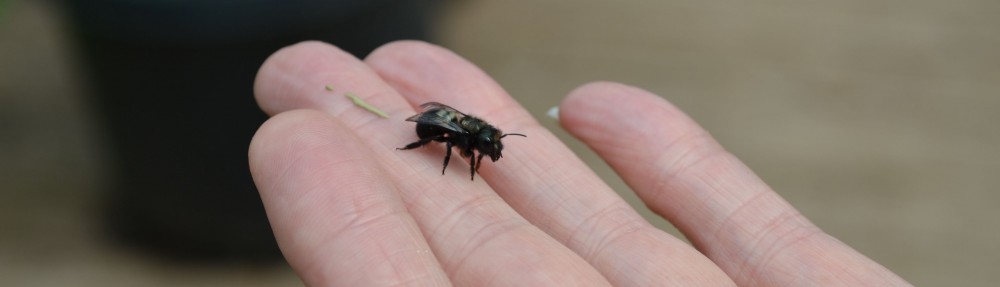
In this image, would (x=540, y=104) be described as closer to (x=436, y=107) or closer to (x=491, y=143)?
(x=436, y=107)

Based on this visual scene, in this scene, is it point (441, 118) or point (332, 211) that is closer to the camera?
point (332, 211)

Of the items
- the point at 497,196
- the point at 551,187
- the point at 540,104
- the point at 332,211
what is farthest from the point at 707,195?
the point at 540,104

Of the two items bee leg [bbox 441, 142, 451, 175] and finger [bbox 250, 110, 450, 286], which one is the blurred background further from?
finger [bbox 250, 110, 450, 286]

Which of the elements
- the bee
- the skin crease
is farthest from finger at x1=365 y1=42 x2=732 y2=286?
the bee

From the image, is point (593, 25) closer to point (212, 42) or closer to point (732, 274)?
point (212, 42)

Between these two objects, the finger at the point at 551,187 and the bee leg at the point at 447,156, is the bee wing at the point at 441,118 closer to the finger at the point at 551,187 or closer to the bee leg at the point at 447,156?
the bee leg at the point at 447,156

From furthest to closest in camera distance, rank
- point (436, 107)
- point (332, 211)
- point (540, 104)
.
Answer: point (540, 104), point (436, 107), point (332, 211)

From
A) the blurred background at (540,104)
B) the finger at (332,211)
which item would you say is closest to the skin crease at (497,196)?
the finger at (332,211)
